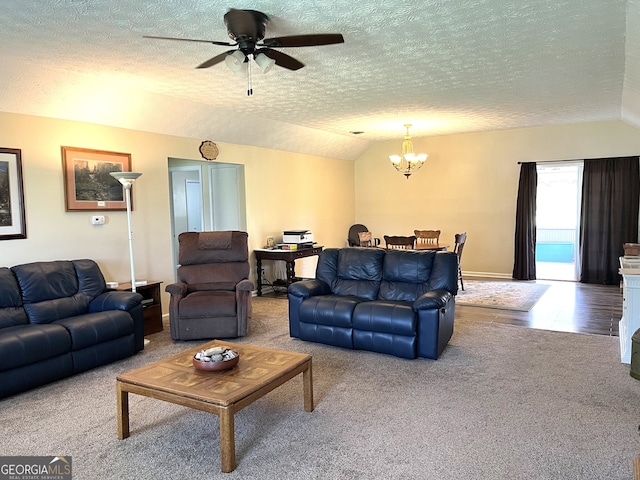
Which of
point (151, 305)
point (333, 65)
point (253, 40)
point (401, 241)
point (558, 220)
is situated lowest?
point (151, 305)

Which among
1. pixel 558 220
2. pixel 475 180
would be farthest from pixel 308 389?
pixel 558 220

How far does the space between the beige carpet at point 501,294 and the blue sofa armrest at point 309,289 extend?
226cm

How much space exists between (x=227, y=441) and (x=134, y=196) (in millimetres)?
3667

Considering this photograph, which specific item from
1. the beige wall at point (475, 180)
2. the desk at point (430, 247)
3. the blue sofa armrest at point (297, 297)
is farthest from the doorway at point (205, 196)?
the beige wall at point (475, 180)

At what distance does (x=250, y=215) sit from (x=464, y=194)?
4054 mm

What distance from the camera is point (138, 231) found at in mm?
5262

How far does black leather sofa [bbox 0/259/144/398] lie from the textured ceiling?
5.20 ft

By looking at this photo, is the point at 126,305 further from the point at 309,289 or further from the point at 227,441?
the point at 227,441

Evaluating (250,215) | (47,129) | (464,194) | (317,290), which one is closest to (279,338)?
(317,290)

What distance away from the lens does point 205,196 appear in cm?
707

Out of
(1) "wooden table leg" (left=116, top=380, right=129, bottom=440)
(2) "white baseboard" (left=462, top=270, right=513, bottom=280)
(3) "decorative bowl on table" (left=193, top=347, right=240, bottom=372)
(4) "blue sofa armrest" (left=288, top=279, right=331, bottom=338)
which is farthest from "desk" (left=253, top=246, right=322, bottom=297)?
(1) "wooden table leg" (left=116, top=380, right=129, bottom=440)

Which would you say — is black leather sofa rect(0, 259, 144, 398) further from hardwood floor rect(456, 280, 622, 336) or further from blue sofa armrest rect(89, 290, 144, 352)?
hardwood floor rect(456, 280, 622, 336)

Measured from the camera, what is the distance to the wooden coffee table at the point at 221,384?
91.9 inches

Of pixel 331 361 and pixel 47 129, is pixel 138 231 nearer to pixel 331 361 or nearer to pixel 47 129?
pixel 47 129
